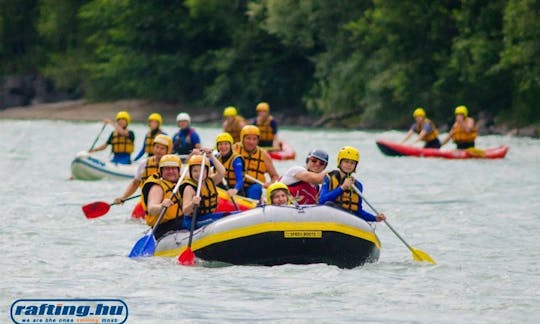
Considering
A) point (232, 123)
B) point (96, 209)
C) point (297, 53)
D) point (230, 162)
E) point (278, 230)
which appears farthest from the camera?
point (297, 53)

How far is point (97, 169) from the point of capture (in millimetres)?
23531

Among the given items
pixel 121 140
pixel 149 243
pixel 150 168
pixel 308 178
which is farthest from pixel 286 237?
pixel 121 140

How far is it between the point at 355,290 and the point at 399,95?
32.6 m

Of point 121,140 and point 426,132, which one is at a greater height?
point 121,140

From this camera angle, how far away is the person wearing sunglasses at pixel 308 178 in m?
14.2

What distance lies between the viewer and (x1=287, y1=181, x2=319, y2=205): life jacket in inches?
572

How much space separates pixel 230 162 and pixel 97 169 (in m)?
7.96

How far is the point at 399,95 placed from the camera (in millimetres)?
44062

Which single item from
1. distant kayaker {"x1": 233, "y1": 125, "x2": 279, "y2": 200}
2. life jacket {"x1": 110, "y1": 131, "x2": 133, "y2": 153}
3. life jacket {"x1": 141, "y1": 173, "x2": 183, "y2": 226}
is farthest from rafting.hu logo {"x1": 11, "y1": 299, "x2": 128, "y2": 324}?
life jacket {"x1": 110, "y1": 131, "x2": 133, "y2": 153}

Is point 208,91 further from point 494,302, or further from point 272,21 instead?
point 494,302

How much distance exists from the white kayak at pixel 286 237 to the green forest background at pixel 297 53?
25876 mm

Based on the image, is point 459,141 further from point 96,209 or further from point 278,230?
point 278,230

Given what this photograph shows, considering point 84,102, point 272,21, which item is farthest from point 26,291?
point 84,102

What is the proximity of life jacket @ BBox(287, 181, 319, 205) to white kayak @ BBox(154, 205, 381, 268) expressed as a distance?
1772 millimetres
